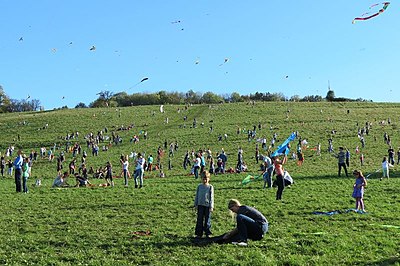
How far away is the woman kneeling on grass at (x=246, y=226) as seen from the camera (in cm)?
1052

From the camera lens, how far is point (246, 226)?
10633 millimetres

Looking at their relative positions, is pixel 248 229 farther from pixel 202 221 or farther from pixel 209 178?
pixel 209 178

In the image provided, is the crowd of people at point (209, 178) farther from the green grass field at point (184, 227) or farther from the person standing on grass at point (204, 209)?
the green grass field at point (184, 227)

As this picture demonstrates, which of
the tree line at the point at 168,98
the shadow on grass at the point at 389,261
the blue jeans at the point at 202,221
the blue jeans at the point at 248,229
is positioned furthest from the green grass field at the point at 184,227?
the tree line at the point at 168,98

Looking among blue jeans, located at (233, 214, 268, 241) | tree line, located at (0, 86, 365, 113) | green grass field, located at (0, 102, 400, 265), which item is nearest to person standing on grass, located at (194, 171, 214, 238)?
green grass field, located at (0, 102, 400, 265)

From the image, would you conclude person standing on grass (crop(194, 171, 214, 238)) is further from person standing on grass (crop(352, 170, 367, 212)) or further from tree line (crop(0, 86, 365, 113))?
tree line (crop(0, 86, 365, 113))

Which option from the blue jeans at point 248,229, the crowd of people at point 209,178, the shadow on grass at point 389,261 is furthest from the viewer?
the crowd of people at point 209,178

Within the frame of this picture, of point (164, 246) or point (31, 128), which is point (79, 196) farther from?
point (31, 128)

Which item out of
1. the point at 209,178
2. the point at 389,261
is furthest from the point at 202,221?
the point at 389,261

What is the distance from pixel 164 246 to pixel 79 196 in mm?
11130

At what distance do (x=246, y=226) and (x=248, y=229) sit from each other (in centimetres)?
9

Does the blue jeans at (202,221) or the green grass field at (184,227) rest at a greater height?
the blue jeans at (202,221)

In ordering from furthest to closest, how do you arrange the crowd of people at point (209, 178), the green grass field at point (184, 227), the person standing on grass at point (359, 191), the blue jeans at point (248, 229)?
the person standing on grass at point (359, 191) < the crowd of people at point (209, 178) < the blue jeans at point (248, 229) < the green grass field at point (184, 227)

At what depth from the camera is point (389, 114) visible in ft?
266
